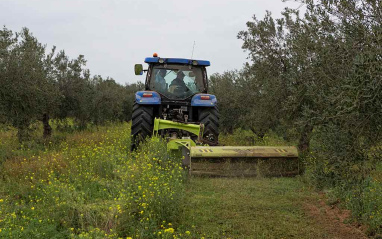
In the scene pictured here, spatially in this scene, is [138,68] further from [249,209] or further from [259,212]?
[259,212]

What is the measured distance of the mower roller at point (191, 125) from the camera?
7512 mm

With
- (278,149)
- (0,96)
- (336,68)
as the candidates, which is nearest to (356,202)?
(336,68)

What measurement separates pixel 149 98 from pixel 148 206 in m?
4.20

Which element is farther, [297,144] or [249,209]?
[297,144]

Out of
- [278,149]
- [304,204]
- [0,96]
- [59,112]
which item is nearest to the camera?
[304,204]

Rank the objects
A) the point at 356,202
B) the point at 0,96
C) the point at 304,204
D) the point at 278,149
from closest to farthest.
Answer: the point at 356,202 < the point at 304,204 < the point at 278,149 < the point at 0,96

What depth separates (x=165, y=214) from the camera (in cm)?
470

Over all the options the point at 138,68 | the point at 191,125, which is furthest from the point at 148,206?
the point at 138,68

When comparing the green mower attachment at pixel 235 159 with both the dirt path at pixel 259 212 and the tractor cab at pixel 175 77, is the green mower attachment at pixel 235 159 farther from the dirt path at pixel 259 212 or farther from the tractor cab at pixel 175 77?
the tractor cab at pixel 175 77

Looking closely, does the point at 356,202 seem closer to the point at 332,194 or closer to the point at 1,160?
the point at 332,194

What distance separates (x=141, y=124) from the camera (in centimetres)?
867

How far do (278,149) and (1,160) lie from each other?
554cm

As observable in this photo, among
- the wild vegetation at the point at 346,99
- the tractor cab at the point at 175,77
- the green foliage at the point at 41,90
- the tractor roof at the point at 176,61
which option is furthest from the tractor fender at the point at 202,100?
the green foliage at the point at 41,90

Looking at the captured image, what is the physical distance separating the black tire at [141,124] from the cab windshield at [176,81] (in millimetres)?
652
